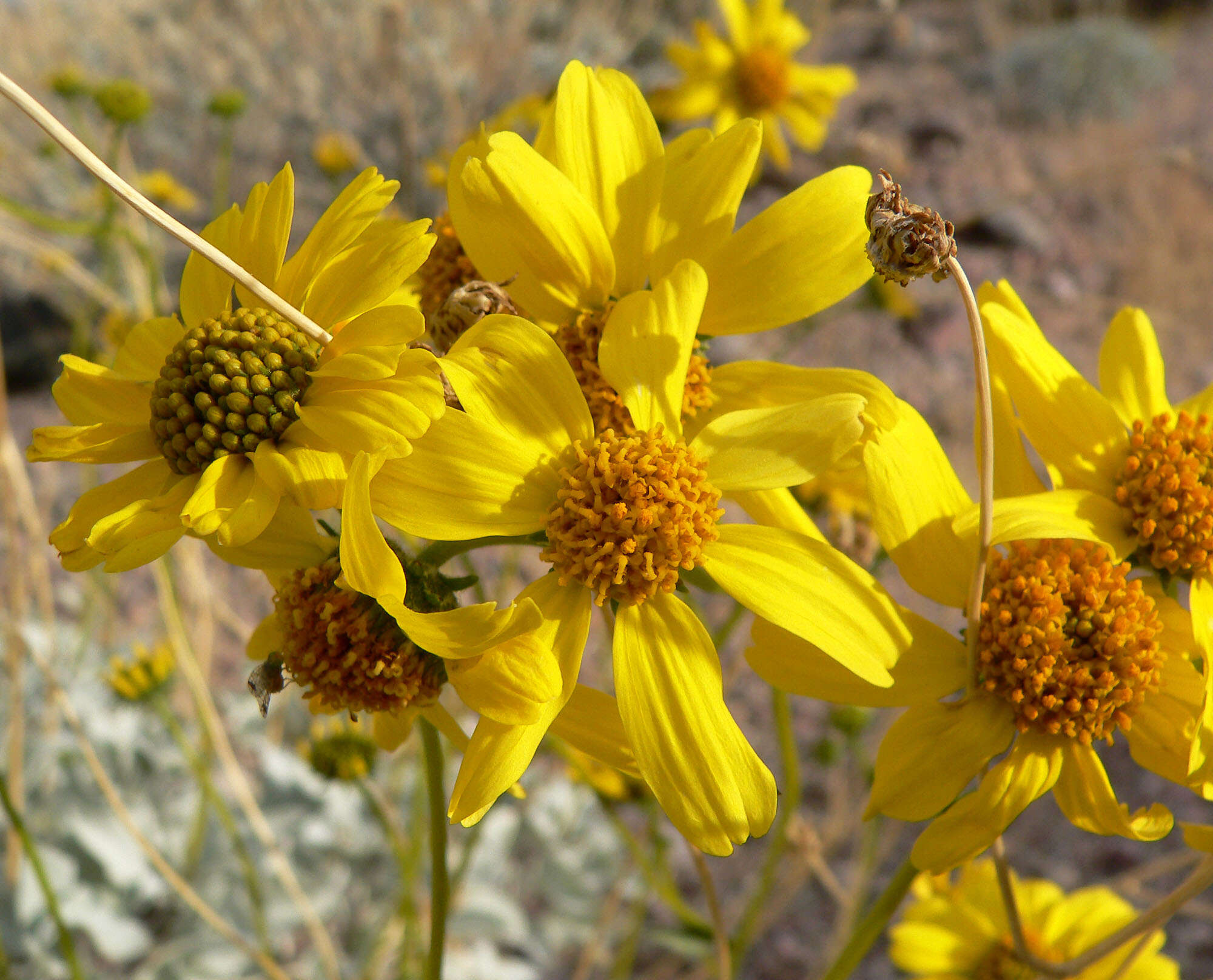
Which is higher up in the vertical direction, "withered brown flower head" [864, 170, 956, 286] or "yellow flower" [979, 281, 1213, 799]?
"withered brown flower head" [864, 170, 956, 286]

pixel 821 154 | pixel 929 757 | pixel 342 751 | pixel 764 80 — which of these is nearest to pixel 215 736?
pixel 342 751

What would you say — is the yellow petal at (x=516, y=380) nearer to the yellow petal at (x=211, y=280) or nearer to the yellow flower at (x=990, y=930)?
the yellow petal at (x=211, y=280)

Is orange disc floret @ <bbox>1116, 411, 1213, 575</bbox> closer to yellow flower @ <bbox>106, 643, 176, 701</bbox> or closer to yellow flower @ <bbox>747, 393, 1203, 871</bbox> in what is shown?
yellow flower @ <bbox>747, 393, 1203, 871</bbox>

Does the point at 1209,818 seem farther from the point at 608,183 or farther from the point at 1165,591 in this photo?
the point at 608,183

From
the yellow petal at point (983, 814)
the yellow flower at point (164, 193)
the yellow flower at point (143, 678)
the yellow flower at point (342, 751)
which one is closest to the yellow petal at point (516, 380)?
the yellow petal at point (983, 814)

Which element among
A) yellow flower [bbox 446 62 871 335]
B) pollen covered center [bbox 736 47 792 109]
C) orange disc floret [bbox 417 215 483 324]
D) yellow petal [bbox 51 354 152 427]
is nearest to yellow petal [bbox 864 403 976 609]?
yellow flower [bbox 446 62 871 335]

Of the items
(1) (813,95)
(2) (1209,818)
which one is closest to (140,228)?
(1) (813,95)
